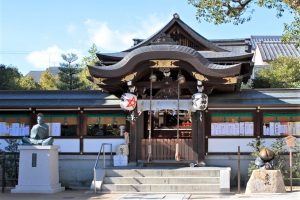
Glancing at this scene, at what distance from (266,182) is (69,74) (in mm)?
26475

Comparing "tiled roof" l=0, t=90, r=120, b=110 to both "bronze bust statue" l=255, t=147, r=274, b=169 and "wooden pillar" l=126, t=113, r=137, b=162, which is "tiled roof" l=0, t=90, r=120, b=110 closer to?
"wooden pillar" l=126, t=113, r=137, b=162

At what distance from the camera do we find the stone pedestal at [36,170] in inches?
638

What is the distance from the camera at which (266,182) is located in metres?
14.5

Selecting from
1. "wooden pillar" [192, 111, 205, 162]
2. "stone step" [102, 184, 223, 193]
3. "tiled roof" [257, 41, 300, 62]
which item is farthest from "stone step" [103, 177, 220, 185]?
"tiled roof" [257, 41, 300, 62]

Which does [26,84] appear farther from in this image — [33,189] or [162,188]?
[162,188]

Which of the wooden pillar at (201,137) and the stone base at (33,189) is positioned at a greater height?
the wooden pillar at (201,137)

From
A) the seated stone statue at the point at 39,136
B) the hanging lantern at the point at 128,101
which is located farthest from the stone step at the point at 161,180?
the hanging lantern at the point at 128,101

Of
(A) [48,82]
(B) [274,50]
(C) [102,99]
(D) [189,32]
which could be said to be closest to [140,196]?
Answer: (C) [102,99]

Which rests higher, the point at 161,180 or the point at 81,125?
the point at 81,125

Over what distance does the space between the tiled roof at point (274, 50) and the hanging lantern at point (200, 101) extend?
2853cm

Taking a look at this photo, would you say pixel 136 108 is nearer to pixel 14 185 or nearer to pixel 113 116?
pixel 113 116

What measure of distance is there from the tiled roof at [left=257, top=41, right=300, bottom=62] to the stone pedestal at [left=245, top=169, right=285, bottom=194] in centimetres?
3107

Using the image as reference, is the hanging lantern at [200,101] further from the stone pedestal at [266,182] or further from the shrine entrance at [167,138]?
the stone pedestal at [266,182]

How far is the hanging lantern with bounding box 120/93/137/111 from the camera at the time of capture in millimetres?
17578
